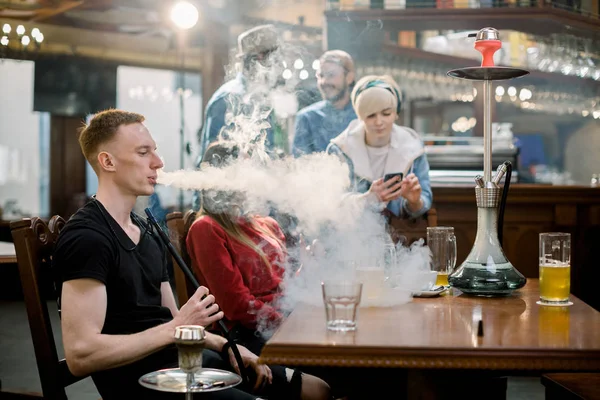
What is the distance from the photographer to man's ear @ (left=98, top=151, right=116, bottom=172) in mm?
2066

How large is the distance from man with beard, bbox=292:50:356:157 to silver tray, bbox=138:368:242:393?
2538 millimetres

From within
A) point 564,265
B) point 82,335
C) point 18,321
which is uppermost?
point 564,265

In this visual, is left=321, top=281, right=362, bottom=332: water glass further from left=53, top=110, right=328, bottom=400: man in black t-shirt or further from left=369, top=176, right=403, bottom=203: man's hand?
left=369, top=176, right=403, bottom=203: man's hand

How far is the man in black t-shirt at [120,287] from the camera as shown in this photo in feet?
5.97

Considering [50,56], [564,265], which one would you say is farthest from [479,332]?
[50,56]

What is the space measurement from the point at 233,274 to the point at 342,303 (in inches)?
35.2

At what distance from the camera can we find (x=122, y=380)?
6.29ft

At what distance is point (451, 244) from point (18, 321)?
4.67 meters

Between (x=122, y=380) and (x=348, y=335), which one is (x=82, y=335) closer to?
(x=122, y=380)

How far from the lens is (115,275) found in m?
1.96

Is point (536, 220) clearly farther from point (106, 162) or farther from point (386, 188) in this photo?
point (106, 162)

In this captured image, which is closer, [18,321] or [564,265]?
[564,265]

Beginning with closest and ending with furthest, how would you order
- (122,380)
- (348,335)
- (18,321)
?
(348,335), (122,380), (18,321)

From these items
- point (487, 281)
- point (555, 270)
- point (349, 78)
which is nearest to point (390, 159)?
point (349, 78)
